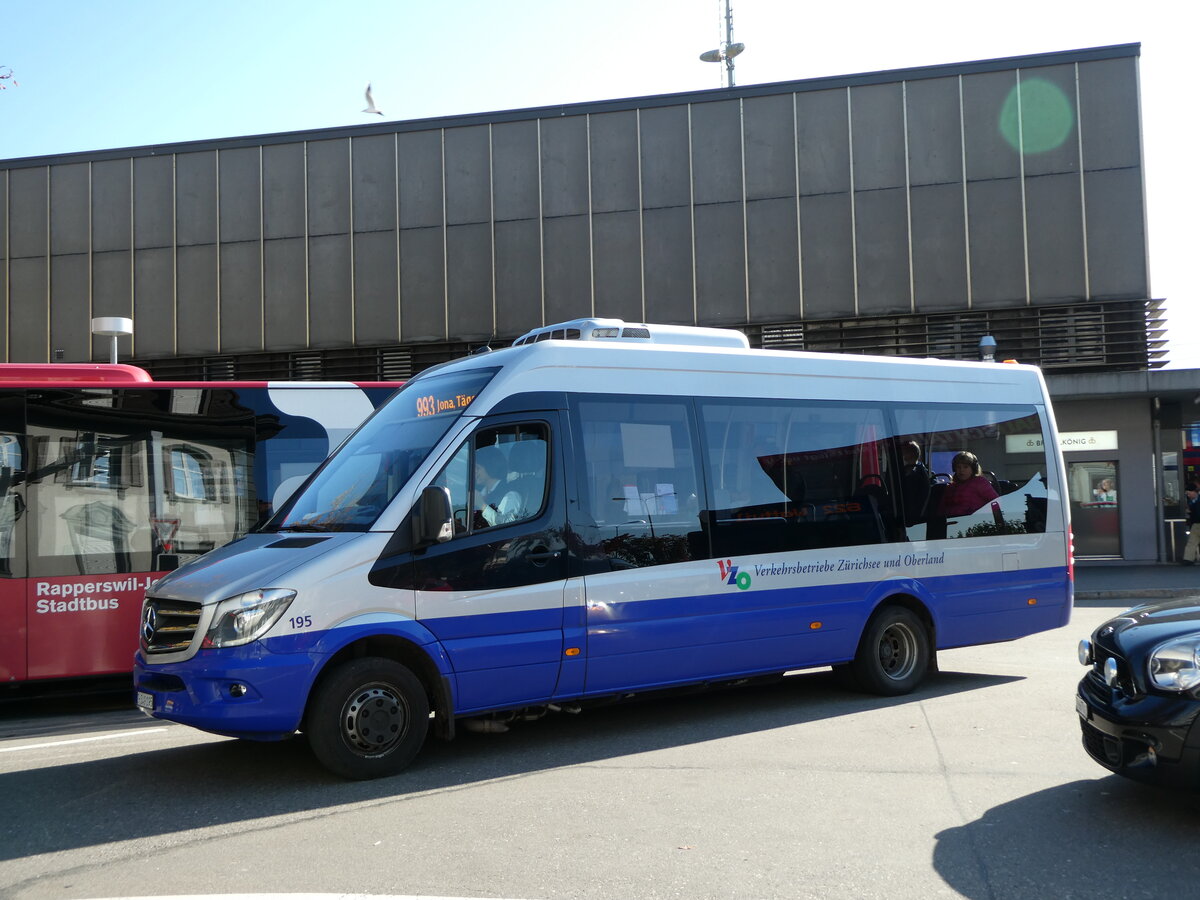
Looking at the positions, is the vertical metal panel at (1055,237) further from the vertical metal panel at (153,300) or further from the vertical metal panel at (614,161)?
the vertical metal panel at (153,300)

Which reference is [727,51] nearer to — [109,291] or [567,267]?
[567,267]

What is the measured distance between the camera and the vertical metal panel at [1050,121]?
902 inches

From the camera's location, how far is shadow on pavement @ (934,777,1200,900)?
4.66 m

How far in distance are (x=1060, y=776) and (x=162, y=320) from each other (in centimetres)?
2338

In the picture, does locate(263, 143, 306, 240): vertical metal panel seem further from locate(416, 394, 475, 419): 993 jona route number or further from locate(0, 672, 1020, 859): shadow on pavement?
locate(416, 394, 475, 419): 993 jona route number

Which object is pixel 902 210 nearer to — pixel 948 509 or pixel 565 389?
pixel 948 509

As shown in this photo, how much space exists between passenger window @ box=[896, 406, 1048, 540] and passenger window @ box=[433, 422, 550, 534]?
350cm

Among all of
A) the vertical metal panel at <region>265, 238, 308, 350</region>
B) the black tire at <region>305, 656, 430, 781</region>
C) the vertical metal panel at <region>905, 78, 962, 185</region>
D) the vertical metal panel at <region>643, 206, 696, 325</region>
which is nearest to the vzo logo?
the black tire at <region>305, 656, 430, 781</region>

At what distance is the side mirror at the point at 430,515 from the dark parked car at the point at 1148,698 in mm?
3616

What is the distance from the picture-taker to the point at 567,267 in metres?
24.4

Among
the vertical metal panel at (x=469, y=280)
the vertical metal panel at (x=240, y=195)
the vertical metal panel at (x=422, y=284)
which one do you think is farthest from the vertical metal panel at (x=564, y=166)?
the vertical metal panel at (x=240, y=195)

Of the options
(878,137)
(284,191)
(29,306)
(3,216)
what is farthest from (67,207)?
(878,137)

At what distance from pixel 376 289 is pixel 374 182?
7.64 feet

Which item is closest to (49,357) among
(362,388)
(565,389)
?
(362,388)
